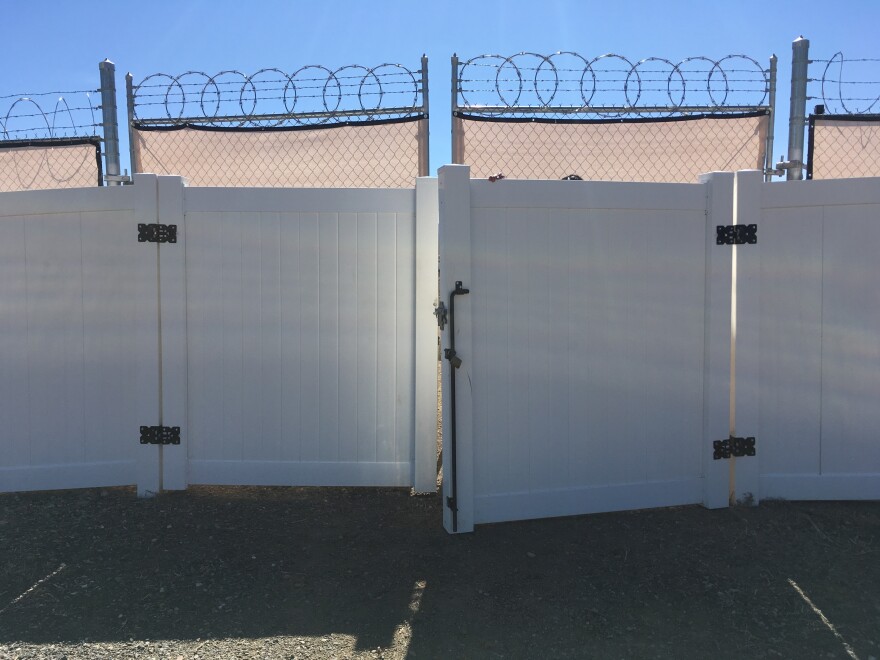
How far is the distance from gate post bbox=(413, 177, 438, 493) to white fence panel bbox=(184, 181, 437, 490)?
0.01 metres

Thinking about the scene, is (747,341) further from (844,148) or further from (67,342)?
(67,342)

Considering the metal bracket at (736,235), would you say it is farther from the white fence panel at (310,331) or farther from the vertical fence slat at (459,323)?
the white fence panel at (310,331)

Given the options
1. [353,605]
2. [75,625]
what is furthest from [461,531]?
[75,625]

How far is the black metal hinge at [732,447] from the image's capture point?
183 inches

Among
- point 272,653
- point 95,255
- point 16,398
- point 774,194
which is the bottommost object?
point 272,653

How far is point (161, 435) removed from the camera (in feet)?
15.9

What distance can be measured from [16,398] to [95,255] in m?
1.16

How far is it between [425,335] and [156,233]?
6.30 ft

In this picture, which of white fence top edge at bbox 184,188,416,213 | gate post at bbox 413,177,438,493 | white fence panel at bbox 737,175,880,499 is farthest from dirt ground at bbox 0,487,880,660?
white fence top edge at bbox 184,188,416,213

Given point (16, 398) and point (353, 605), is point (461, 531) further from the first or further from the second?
point (16, 398)

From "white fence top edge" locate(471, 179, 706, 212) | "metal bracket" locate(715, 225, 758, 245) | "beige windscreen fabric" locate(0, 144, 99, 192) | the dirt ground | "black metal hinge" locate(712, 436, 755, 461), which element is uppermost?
"beige windscreen fabric" locate(0, 144, 99, 192)

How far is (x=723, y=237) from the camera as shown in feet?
15.1

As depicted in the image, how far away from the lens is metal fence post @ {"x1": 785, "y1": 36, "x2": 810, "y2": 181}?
4945 mm

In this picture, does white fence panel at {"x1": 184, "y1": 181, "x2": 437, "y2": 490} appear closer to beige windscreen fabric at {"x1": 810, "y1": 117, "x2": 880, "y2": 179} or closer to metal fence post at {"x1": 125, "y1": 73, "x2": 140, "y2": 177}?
metal fence post at {"x1": 125, "y1": 73, "x2": 140, "y2": 177}
